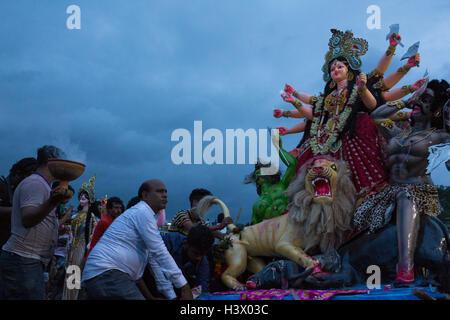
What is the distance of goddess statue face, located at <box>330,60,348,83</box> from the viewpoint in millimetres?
5305

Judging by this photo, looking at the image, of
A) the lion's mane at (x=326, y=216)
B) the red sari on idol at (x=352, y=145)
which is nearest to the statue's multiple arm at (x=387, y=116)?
the red sari on idol at (x=352, y=145)

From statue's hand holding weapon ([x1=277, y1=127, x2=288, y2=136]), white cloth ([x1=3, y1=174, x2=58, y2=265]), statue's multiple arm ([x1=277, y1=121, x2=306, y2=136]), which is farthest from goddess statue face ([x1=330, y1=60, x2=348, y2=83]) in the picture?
white cloth ([x1=3, y1=174, x2=58, y2=265])

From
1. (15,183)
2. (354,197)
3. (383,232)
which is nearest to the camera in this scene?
(15,183)

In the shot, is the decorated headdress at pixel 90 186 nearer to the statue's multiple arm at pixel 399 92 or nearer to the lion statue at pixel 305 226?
the lion statue at pixel 305 226

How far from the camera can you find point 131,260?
303 cm

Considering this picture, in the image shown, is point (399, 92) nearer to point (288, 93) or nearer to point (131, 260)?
point (288, 93)

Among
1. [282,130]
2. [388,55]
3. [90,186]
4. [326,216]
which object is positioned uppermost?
[388,55]

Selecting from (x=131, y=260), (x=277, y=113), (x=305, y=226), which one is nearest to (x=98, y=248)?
(x=131, y=260)

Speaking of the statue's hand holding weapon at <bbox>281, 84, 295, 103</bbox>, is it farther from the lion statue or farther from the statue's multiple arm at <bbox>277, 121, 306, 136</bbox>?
the lion statue

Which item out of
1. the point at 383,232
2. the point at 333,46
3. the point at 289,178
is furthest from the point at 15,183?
the point at 333,46

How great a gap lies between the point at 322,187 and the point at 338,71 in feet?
5.36
